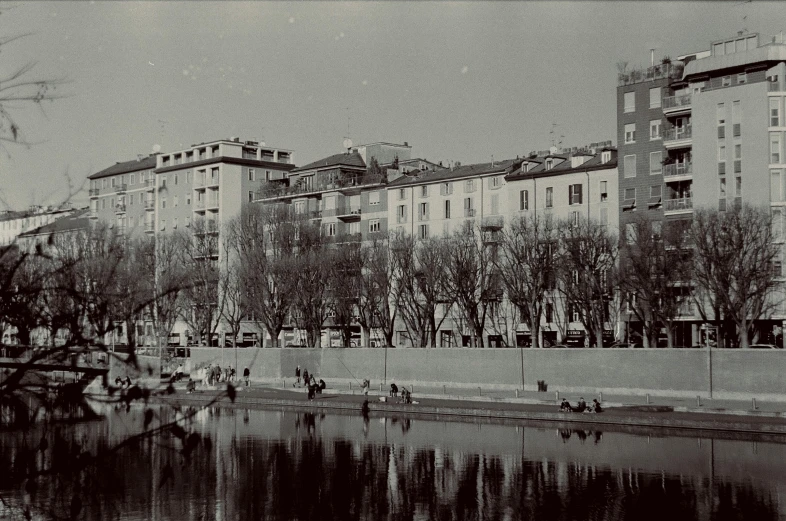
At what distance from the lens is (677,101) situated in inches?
2985

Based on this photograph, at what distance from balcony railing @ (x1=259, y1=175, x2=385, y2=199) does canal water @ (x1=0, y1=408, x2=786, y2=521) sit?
4786cm

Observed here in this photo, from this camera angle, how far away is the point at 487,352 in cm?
6744

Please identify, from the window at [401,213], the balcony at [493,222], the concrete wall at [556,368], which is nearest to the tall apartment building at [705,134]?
the balcony at [493,222]

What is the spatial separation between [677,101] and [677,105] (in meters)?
0.30

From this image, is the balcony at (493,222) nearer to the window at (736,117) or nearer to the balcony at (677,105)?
the balcony at (677,105)

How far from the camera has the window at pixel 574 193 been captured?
82562mm

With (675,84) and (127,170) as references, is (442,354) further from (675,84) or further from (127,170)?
(127,170)

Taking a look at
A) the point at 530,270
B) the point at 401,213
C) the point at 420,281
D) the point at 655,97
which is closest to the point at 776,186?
the point at 655,97

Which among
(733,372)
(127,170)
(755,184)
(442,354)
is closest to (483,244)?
(442,354)

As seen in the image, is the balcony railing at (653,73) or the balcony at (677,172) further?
the balcony railing at (653,73)

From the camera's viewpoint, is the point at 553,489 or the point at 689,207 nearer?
the point at 553,489

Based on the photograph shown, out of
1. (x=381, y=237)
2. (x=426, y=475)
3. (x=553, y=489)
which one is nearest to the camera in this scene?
(x=553, y=489)

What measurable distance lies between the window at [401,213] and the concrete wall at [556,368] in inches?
819

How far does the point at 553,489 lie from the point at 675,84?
47.8m
